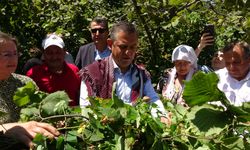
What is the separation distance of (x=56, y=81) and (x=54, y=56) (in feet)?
0.88

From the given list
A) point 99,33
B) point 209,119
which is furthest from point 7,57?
point 99,33

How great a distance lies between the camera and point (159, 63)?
21.7 feet

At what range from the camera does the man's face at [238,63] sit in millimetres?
3783

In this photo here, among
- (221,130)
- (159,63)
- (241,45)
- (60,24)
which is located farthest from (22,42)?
(221,130)

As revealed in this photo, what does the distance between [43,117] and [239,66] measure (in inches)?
95.9

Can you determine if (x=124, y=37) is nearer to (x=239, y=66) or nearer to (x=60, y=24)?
(x=239, y=66)

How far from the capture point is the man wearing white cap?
3678 mm

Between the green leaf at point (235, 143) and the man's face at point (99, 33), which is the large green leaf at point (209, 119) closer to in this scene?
the green leaf at point (235, 143)

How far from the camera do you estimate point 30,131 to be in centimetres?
158

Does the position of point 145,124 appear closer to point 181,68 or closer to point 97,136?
point 97,136

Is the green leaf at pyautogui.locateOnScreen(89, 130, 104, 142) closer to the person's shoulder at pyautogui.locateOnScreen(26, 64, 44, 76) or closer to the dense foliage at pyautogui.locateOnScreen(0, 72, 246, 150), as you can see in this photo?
the dense foliage at pyautogui.locateOnScreen(0, 72, 246, 150)

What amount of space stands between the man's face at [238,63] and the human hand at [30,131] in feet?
8.19

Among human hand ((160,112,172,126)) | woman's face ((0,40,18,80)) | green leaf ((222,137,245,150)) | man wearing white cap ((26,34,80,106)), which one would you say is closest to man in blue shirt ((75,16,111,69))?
man wearing white cap ((26,34,80,106))

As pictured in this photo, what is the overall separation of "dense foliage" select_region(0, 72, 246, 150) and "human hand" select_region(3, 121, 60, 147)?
0.03 meters
